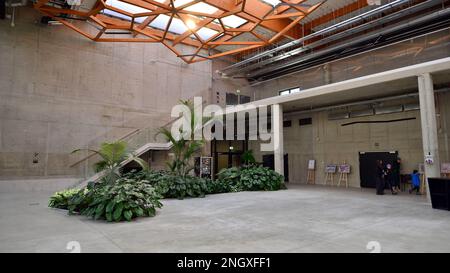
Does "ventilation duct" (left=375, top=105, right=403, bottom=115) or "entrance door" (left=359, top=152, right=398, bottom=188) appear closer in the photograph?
"ventilation duct" (left=375, top=105, right=403, bottom=115)

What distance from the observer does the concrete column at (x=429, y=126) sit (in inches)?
324

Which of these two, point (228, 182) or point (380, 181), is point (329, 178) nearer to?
point (380, 181)

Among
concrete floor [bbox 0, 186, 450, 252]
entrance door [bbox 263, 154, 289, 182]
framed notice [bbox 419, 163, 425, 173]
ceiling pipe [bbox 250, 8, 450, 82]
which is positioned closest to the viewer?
concrete floor [bbox 0, 186, 450, 252]

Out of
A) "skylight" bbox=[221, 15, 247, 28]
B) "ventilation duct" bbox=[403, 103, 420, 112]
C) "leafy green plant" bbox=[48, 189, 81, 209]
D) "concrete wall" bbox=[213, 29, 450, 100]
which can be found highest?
"skylight" bbox=[221, 15, 247, 28]

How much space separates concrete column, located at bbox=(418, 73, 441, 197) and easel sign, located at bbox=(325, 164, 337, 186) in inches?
238

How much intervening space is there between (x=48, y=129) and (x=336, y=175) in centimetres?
1437

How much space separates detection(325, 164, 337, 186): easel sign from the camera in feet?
47.2

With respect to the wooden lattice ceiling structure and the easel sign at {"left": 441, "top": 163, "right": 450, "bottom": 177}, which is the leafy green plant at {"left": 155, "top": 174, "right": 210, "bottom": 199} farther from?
the easel sign at {"left": 441, "top": 163, "right": 450, "bottom": 177}

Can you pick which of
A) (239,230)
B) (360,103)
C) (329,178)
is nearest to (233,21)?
(360,103)

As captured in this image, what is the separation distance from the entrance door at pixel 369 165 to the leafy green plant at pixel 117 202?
10503mm

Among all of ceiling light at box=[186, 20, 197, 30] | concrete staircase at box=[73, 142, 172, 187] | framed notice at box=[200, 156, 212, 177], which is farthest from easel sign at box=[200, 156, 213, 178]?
ceiling light at box=[186, 20, 197, 30]

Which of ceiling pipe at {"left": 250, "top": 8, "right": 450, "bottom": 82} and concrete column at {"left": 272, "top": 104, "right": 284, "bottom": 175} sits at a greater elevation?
ceiling pipe at {"left": 250, "top": 8, "right": 450, "bottom": 82}

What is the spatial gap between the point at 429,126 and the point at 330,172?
6.53 m

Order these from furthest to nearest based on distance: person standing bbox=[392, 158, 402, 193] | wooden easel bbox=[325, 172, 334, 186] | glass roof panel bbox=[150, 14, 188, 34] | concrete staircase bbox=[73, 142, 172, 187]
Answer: glass roof panel bbox=[150, 14, 188, 34]
wooden easel bbox=[325, 172, 334, 186]
concrete staircase bbox=[73, 142, 172, 187]
person standing bbox=[392, 158, 402, 193]
